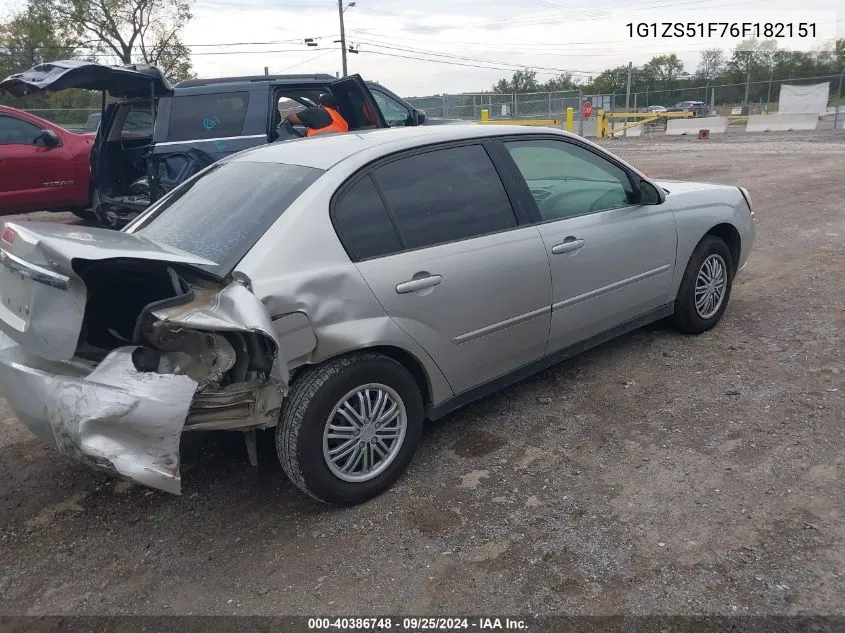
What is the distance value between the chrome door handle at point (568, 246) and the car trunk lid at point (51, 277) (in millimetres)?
1876

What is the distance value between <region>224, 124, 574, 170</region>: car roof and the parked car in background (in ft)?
116

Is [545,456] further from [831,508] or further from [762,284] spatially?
[762,284]

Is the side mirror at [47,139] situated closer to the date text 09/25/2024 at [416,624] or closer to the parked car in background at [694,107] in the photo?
the date text 09/25/2024 at [416,624]

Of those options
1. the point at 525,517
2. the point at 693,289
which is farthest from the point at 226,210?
the point at 693,289

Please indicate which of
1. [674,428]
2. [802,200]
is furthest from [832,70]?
[674,428]

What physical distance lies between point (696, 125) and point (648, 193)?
1062 inches

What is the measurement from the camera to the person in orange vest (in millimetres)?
6680

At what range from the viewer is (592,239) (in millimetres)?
3895

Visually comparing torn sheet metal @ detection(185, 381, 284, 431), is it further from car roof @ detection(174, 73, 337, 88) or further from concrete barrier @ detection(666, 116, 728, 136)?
concrete barrier @ detection(666, 116, 728, 136)

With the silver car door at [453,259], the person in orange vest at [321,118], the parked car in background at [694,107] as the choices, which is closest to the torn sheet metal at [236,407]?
the silver car door at [453,259]

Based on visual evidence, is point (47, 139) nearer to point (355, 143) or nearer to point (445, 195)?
point (355, 143)

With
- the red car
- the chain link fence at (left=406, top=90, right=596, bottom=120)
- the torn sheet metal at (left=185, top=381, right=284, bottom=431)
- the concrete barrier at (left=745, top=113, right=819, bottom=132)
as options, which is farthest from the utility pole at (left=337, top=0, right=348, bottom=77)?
the torn sheet metal at (left=185, top=381, right=284, bottom=431)

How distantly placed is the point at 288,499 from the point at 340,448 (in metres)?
0.46

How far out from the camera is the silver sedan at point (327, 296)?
2539 mm
